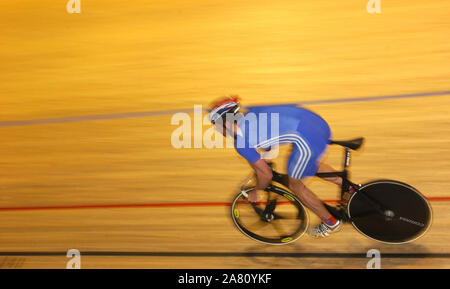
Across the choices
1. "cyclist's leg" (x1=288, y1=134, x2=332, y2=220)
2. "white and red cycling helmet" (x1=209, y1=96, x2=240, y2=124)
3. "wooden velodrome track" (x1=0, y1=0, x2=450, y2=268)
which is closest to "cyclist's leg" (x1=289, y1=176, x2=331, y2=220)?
"cyclist's leg" (x1=288, y1=134, x2=332, y2=220)

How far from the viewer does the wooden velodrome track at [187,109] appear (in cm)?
247

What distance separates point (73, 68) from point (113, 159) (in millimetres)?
1048

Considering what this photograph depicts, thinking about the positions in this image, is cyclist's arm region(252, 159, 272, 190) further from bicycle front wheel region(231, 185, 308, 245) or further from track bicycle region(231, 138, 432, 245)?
bicycle front wheel region(231, 185, 308, 245)

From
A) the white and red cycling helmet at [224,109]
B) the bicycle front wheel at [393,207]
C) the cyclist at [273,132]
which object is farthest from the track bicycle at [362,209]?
the white and red cycling helmet at [224,109]

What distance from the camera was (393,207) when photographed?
2.05 metres

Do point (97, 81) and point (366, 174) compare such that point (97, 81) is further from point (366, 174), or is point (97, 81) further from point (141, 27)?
point (366, 174)

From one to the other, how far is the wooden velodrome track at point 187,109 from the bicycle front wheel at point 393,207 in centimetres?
20

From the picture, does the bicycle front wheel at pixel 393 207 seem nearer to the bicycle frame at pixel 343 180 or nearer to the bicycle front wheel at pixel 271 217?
the bicycle frame at pixel 343 180

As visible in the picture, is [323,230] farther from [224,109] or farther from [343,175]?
[224,109]

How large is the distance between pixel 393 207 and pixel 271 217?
69cm

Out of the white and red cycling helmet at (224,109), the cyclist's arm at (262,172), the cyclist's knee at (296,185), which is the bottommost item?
the cyclist's knee at (296,185)

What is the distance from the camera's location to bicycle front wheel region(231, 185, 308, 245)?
2.23 m

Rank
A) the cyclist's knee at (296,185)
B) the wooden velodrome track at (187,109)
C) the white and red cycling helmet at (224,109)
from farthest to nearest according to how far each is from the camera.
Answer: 1. the wooden velodrome track at (187,109)
2. the cyclist's knee at (296,185)
3. the white and red cycling helmet at (224,109)

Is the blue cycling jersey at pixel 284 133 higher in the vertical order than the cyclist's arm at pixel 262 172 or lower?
higher
